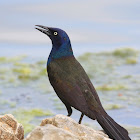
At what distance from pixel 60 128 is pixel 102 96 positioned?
452 centimetres

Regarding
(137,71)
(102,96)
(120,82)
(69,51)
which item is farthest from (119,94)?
(69,51)

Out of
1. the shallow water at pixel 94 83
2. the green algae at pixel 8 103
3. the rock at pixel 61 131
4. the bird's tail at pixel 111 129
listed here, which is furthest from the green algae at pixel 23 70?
the rock at pixel 61 131

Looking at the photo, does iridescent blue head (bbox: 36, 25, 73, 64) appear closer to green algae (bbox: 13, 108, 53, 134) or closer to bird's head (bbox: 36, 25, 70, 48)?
bird's head (bbox: 36, 25, 70, 48)

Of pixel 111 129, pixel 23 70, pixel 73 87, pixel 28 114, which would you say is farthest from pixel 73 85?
pixel 23 70

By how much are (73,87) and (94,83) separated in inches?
194

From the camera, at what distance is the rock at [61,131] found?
12.8 feet

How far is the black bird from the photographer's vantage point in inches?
183

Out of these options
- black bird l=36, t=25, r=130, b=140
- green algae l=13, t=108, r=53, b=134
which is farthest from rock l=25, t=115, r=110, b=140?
green algae l=13, t=108, r=53, b=134

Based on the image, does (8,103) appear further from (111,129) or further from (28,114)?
(111,129)

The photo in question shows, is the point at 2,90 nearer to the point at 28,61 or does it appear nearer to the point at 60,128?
the point at 28,61

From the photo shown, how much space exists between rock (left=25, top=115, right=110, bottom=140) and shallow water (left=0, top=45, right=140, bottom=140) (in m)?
1.91

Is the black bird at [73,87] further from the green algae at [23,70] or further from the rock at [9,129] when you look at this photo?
the green algae at [23,70]

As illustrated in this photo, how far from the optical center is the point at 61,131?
3.97 metres

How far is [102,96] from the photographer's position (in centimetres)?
853
